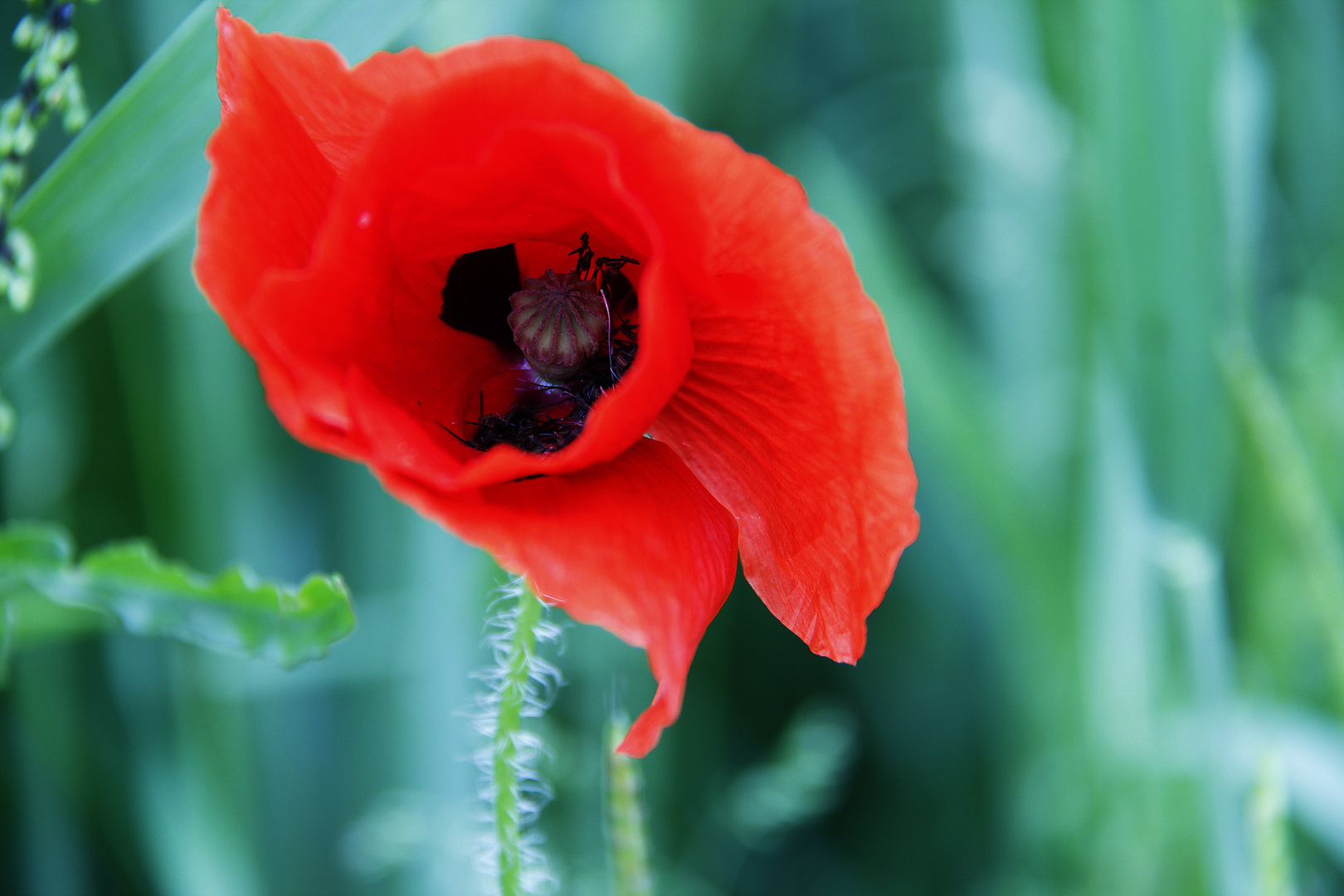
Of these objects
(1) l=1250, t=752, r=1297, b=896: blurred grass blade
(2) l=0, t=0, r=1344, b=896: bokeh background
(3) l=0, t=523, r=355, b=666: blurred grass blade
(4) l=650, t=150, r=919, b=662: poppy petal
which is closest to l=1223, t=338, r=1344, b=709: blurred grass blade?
(2) l=0, t=0, r=1344, b=896: bokeh background

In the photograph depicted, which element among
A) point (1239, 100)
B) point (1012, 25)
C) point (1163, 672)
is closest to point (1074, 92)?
point (1012, 25)

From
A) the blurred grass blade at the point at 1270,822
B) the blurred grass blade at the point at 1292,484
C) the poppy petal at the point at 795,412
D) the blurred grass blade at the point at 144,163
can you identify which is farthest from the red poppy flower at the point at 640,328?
the blurred grass blade at the point at 1292,484

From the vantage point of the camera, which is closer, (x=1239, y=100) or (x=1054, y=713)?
(x=1239, y=100)

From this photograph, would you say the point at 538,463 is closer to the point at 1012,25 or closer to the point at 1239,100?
the point at 1239,100

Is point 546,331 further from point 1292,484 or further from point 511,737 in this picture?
point 1292,484

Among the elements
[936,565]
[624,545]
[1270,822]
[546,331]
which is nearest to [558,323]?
[546,331]

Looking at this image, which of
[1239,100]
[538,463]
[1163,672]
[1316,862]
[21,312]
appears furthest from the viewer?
[1316,862]

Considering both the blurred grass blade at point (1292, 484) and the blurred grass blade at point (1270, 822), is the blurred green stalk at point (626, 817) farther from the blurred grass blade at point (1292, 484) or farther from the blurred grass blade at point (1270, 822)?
the blurred grass blade at point (1292, 484)
